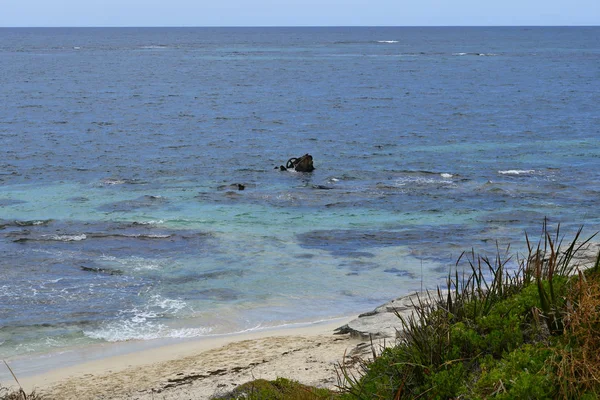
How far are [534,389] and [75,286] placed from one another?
12953mm

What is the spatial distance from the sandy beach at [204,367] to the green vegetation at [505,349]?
2951mm

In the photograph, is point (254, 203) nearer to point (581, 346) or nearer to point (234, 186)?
point (234, 186)

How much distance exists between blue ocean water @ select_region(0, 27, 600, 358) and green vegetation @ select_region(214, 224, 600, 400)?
7619mm

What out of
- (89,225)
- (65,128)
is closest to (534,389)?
(89,225)

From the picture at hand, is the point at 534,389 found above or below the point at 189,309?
above

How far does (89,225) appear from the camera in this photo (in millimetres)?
22469

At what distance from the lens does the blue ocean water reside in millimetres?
16172

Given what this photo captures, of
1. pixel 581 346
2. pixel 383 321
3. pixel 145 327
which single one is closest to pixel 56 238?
pixel 145 327

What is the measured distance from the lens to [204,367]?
39.6 ft

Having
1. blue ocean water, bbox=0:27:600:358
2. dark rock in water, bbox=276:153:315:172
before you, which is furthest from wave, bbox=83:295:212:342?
dark rock in water, bbox=276:153:315:172

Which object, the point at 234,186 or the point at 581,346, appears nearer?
the point at 581,346

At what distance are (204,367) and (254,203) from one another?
527 inches

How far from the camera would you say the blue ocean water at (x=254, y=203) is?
53.1 feet

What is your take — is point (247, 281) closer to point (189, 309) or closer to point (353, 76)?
point (189, 309)
